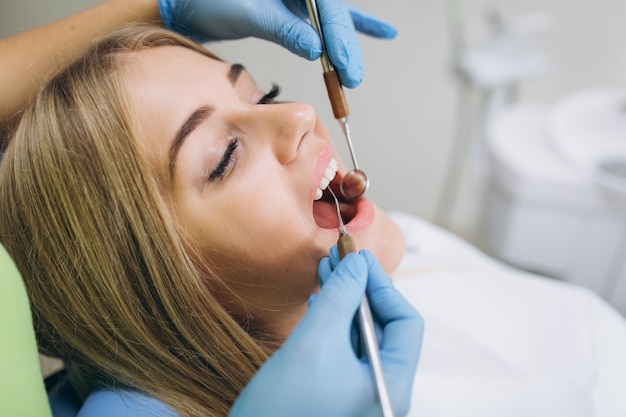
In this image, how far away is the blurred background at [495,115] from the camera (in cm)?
141

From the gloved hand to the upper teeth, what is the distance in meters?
0.19

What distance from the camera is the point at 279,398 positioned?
63cm

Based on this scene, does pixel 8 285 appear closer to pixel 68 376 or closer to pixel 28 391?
pixel 28 391

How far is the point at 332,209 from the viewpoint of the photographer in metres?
1.01

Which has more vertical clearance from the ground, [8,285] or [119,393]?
[8,285]

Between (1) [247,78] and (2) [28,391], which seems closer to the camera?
(2) [28,391]

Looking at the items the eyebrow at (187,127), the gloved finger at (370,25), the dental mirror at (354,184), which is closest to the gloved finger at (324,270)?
the dental mirror at (354,184)

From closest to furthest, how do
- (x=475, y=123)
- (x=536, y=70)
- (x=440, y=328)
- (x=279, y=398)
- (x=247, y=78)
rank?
(x=279, y=398)
(x=247, y=78)
(x=440, y=328)
(x=536, y=70)
(x=475, y=123)

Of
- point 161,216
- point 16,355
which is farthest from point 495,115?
point 16,355

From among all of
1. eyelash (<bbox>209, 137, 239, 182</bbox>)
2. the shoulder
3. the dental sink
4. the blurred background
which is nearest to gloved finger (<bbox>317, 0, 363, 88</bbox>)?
eyelash (<bbox>209, 137, 239, 182</bbox>)

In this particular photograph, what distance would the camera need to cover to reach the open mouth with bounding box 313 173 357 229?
0.97 metres

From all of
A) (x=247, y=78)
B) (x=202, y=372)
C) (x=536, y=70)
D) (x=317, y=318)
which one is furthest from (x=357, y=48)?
(x=536, y=70)

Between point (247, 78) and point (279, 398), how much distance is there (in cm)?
53

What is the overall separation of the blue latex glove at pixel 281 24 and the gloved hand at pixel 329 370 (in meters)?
0.39
